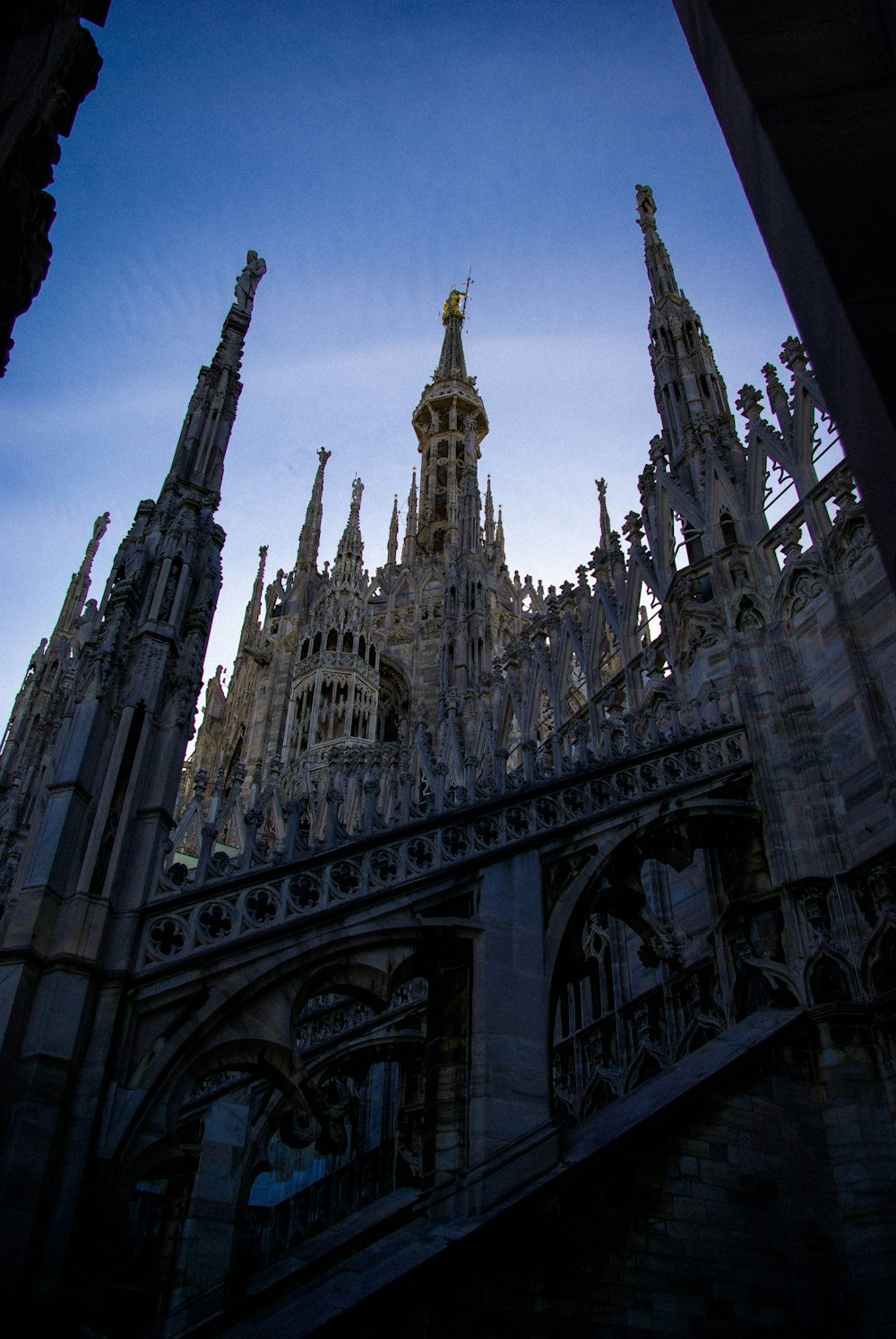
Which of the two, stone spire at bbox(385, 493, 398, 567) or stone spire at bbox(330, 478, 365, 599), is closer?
stone spire at bbox(330, 478, 365, 599)

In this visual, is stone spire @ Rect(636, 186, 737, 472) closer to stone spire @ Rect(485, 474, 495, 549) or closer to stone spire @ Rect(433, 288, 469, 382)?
stone spire @ Rect(485, 474, 495, 549)

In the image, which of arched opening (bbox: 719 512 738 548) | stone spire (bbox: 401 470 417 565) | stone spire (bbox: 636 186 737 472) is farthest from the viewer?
stone spire (bbox: 401 470 417 565)

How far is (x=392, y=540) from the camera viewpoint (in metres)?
51.6

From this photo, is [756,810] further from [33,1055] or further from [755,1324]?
[33,1055]

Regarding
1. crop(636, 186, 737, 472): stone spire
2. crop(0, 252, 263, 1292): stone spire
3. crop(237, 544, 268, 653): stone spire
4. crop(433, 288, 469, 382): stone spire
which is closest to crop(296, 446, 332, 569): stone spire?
crop(237, 544, 268, 653): stone spire

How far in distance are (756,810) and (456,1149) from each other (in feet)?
18.4

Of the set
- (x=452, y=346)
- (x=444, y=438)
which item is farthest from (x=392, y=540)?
(x=452, y=346)

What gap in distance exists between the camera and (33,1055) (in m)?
6.84

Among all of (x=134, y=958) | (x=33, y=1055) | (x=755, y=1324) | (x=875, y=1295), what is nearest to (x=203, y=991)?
(x=134, y=958)

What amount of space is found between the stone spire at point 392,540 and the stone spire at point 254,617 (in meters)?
6.64

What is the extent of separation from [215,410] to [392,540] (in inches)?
1523

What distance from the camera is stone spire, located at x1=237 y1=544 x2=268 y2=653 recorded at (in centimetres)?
4503

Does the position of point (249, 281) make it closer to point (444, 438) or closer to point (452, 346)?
point (444, 438)

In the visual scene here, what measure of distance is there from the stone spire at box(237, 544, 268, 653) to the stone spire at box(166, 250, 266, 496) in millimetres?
30178
